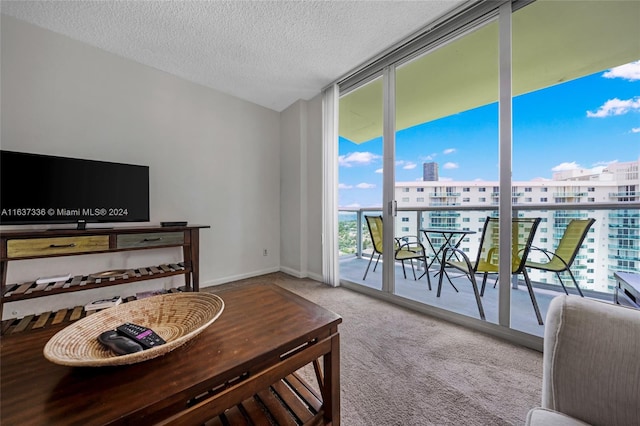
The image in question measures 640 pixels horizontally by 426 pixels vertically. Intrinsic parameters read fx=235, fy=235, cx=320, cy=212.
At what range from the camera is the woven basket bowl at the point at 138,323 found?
0.65 metres

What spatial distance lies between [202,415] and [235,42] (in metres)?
2.70

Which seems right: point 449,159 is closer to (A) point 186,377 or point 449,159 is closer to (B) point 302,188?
(B) point 302,188

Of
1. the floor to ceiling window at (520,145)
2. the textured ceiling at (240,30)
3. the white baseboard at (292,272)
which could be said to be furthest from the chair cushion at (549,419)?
the white baseboard at (292,272)

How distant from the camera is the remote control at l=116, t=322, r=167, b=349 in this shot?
28.4 inches

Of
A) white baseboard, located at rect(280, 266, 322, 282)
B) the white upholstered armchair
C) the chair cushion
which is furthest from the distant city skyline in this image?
the chair cushion

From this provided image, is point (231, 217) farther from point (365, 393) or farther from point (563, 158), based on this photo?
point (563, 158)

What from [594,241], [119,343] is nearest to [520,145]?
[594,241]

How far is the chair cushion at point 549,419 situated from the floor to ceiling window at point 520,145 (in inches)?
Result: 52.8

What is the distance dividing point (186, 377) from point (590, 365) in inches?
41.3

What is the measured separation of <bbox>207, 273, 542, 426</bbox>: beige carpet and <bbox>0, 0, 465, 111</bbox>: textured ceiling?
251 centimetres

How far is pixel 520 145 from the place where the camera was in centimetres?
183

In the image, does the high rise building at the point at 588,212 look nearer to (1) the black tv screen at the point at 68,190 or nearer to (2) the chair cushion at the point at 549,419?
(2) the chair cushion at the point at 549,419

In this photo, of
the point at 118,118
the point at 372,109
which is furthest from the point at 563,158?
the point at 118,118

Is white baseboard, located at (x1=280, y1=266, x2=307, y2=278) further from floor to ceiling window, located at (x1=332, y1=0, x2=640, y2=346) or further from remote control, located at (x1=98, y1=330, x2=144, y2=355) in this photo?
remote control, located at (x1=98, y1=330, x2=144, y2=355)
